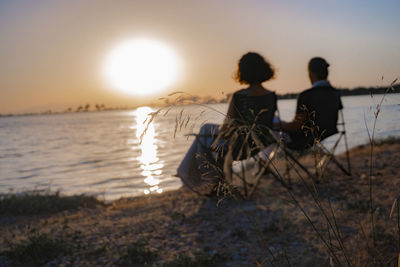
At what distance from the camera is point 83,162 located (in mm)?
12516

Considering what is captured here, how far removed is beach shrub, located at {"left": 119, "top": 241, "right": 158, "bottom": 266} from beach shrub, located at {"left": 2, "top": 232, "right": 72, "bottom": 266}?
1.81 feet

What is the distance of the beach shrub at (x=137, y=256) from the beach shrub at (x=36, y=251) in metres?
0.55

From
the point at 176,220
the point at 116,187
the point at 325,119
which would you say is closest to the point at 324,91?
the point at 325,119

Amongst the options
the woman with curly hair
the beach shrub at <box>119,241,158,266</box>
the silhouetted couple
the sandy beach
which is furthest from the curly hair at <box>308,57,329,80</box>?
the beach shrub at <box>119,241,158,266</box>

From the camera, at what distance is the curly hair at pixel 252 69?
441 centimetres

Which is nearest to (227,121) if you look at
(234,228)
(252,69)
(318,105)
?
(234,228)

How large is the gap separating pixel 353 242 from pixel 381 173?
2.79m

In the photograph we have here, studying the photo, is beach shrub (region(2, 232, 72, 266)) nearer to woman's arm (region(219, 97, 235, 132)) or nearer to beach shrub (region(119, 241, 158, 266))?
beach shrub (region(119, 241, 158, 266))

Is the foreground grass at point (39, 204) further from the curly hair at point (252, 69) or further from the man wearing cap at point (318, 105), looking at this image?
the man wearing cap at point (318, 105)

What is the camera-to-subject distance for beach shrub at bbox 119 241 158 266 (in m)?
2.71

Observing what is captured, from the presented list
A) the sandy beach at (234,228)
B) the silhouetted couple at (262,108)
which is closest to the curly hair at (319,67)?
the silhouetted couple at (262,108)

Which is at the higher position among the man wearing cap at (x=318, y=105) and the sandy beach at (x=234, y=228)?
the man wearing cap at (x=318, y=105)

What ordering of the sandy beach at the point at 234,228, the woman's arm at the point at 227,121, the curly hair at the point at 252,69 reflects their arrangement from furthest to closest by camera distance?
the curly hair at the point at 252,69 → the sandy beach at the point at 234,228 → the woman's arm at the point at 227,121

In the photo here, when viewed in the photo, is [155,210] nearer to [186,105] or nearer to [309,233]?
[309,233]
